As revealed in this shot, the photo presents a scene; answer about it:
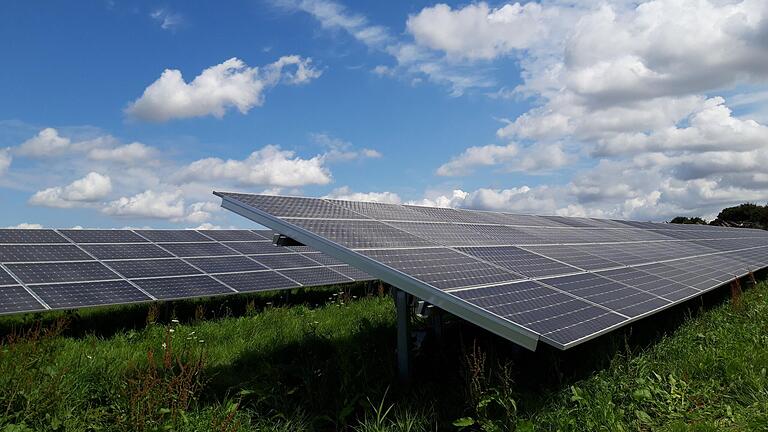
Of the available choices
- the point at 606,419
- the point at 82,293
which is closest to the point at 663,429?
the point at 606,419

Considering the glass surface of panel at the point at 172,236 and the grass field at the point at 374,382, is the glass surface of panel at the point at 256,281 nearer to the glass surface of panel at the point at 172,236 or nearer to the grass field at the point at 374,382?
the grass field at the point at 374,382

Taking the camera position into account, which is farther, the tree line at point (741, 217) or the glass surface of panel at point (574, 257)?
the tree line at point (741, 217)

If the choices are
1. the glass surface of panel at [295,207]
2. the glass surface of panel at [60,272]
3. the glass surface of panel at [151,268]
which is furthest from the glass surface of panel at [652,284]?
the glass surface of panel at [60,272]

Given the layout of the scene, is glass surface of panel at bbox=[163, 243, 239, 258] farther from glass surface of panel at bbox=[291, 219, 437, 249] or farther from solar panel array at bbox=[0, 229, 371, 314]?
glass surface of panel at bbox=[291, 219, 437, 249]

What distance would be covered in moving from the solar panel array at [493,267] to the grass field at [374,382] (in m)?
0.65

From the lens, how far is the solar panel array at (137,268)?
1120 cm

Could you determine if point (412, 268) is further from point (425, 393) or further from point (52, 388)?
point (52, 388)

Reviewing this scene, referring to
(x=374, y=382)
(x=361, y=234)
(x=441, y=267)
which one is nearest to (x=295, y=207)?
(x=361, y=234)

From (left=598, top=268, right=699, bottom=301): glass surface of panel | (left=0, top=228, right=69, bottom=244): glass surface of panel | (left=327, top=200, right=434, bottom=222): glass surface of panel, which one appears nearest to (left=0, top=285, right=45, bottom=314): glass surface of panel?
(left=0, top=228, right=69, bottom=244): glass surface of panel

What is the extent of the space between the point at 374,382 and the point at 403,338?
60 centimetres

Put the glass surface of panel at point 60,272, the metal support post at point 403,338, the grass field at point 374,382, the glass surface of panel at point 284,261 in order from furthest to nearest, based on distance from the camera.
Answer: the glass surface of panel at point 284,261, the glass surface of panel at point 60,272, the metal support post at point 403,338, the grass field at point 374,382

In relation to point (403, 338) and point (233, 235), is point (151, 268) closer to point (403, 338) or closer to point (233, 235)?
point (233, 235)

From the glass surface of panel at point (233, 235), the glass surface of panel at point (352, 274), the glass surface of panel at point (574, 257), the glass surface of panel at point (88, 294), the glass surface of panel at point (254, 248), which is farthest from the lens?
the glass surface of panel at point (233, 235)

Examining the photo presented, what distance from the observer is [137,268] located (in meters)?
13.4
